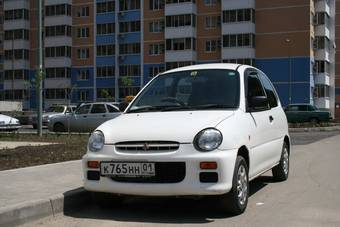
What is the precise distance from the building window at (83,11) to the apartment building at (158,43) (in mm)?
138

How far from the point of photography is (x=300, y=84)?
215 feet

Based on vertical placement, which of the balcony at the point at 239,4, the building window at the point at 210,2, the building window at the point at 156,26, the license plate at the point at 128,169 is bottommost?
the license plate at the point at 128,169

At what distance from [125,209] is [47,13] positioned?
78.4 m

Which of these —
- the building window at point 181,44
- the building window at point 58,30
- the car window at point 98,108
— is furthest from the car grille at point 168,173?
the building window at point 58,30

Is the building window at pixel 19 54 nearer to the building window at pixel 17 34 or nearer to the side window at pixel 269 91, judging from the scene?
the building window at pixel 17 34

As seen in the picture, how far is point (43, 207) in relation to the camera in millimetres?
7055

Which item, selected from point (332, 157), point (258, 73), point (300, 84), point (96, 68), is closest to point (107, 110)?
point (332, 157)

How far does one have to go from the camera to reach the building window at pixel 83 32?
263 feet

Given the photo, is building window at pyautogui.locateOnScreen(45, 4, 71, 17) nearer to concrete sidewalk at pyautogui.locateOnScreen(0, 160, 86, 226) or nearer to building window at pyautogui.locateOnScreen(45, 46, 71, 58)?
building window at pyautogui.locateOnScreen(45, 46, 71, 58)

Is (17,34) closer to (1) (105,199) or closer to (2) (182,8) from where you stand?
(2) (182,8)

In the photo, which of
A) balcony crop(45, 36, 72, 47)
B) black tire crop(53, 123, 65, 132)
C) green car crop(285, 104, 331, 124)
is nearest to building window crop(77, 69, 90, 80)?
balcony crop(45, 36, 72, 47)

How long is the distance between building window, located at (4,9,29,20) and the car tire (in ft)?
270

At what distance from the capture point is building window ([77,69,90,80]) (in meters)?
79.9

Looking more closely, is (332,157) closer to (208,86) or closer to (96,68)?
(208,86)
